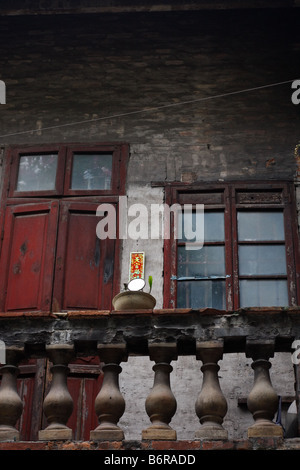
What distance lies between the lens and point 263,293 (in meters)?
8.63

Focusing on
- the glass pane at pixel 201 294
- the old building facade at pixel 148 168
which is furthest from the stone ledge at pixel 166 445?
the glass pane at pixel 201 294

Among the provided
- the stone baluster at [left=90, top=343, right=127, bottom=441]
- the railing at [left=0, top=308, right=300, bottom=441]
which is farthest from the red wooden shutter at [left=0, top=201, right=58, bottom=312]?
the stone baluster at [left=90, top=343, right=127, bottom=441]

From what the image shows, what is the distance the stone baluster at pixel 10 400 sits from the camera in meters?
5.22

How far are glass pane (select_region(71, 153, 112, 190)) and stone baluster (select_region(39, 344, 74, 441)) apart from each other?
4.18 metres

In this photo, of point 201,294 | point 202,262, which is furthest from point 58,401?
point 202,262

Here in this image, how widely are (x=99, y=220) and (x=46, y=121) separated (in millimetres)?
1702

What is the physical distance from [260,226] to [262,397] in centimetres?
414

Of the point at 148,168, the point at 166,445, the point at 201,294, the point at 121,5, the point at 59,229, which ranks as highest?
the point at 121,5

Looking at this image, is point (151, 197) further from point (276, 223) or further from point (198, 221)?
point (276, 223)

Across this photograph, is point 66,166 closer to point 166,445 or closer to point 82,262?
point 82,262

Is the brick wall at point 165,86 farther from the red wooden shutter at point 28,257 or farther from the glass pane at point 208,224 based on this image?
the red wooden shutter at point 28,257

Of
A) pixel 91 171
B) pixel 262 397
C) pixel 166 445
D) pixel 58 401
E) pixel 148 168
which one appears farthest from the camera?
pixel 91 171

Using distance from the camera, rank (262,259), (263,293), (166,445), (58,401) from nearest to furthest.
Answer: (166,445), (58,401), (263,293), (262,259)

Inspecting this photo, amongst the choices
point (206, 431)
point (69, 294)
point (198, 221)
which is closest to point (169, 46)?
point (198, 221)
